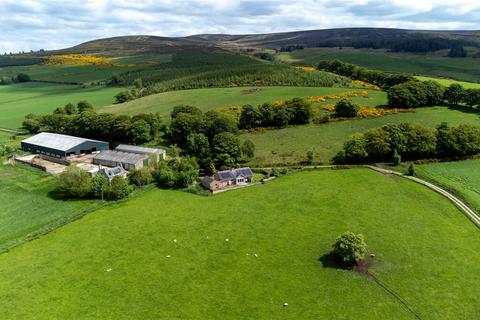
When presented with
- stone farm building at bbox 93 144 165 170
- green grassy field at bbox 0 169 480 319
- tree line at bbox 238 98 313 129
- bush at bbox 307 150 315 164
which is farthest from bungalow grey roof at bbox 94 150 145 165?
bush at bbox 307 150 315 164

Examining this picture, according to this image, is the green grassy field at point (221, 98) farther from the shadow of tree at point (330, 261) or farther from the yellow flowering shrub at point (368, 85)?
the shadow of tree at point (330, 261)

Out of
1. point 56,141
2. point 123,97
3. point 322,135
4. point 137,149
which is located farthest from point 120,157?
point 123,97

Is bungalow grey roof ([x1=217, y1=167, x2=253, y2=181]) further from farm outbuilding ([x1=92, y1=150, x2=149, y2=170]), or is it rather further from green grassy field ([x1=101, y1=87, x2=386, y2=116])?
green grassy field ([x1=101, y1=87, x2=386, y2=116])

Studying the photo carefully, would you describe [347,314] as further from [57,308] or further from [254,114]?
[254,114]

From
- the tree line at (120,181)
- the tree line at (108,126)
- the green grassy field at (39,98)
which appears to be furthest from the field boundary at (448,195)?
the green grassy field at (39,98)

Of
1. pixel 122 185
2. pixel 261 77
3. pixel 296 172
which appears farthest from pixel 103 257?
pixel 261 77

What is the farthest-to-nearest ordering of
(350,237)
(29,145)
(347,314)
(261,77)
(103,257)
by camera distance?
Result: (261,77)
(29,145)
(103,257)
(350,237)
(347,314)

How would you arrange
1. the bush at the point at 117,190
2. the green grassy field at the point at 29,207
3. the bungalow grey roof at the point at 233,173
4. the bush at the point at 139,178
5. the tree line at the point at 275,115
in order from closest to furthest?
the green grassy field at the point at 29,207 → the bush at the point at 117,190 → the bungalow grey roof at the point at 233,173 → the bush at the point at 139,178 → the tree line at the point at 275,115
